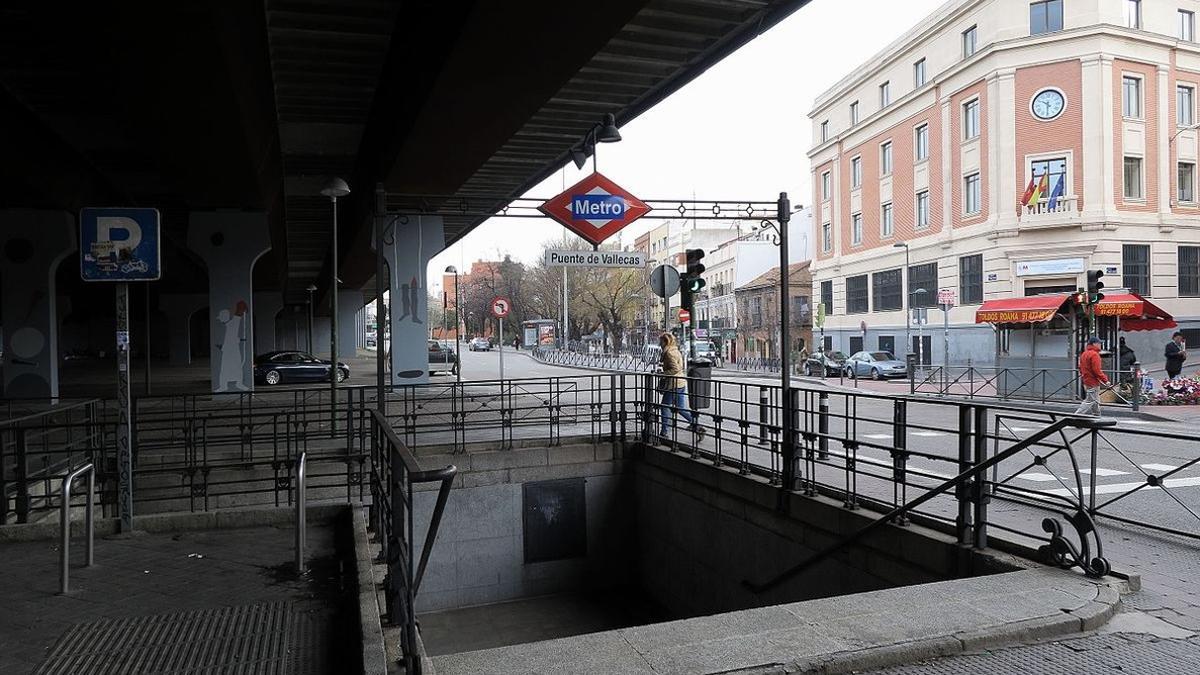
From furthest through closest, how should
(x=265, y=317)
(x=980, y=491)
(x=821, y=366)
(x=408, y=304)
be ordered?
(x=265, y=317)
(x=821, y=366)
(x=408, y=304)
(x=980, y=491)

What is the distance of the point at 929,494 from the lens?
20.7 feet

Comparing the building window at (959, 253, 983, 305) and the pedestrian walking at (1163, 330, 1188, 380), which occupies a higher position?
the building window at (959, 253, 983, 305)

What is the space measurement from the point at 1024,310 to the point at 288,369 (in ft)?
85.4

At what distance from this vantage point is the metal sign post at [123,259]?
271 inches

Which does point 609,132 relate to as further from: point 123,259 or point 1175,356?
point 1175,356

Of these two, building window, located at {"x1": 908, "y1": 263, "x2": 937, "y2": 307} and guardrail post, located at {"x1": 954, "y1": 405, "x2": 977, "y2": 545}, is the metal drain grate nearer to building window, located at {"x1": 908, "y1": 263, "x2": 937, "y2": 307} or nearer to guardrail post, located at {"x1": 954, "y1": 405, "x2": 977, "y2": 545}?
guardrail post, located at {"x1": 954, "y1": 405, "x2": 977, "y2": 545}

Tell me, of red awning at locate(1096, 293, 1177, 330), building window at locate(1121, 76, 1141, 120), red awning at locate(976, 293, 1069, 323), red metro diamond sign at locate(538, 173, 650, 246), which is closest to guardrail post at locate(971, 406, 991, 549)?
red metro diamond sign at locate(538, 173, 650, 246)

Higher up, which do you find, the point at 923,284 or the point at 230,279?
the point at 923,284

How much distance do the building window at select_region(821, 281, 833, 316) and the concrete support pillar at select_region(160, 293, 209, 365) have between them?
38.8 metres

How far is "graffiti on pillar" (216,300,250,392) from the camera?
20.5m

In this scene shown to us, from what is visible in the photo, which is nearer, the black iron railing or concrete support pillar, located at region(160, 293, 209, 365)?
the black iron railing

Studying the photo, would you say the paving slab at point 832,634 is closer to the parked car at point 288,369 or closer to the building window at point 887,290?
the parked car at point 288,369

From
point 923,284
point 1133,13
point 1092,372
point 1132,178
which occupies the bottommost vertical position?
point 1092,372

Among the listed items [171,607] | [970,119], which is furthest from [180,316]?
[171,607]
